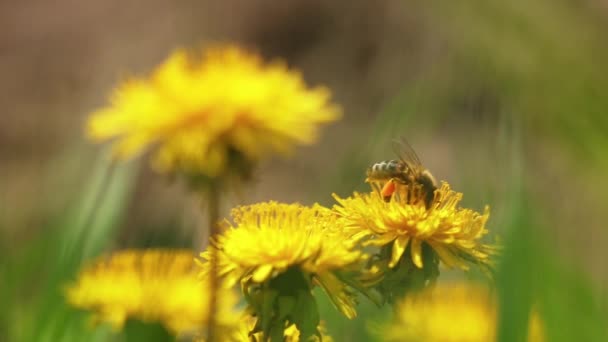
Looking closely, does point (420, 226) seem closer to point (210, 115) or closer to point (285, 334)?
point (285, 334)

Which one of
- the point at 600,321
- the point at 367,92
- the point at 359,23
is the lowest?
the point at 600,321

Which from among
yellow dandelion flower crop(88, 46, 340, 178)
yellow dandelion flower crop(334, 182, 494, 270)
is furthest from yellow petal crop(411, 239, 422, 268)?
yellow dandelion flower crop(88, 46, 340, 178)

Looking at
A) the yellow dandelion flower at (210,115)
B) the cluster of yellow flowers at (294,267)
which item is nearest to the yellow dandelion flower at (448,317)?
the cluster of yellow flowers at (294,267)

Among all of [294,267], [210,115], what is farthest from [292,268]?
[210,115]

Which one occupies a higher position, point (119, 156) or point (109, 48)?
point (109, 48)

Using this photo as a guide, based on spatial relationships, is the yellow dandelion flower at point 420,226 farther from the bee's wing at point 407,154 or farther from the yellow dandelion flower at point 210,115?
the yellow dandelion flower at point 210,115

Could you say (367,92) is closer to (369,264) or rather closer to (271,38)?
(271,38)

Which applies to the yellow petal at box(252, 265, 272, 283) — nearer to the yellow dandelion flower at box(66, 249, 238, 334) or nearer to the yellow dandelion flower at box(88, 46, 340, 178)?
the yellow dandelion flower at box(66, 249, 238, 334)

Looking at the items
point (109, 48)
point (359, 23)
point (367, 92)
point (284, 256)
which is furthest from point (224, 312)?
point (109, 48)
